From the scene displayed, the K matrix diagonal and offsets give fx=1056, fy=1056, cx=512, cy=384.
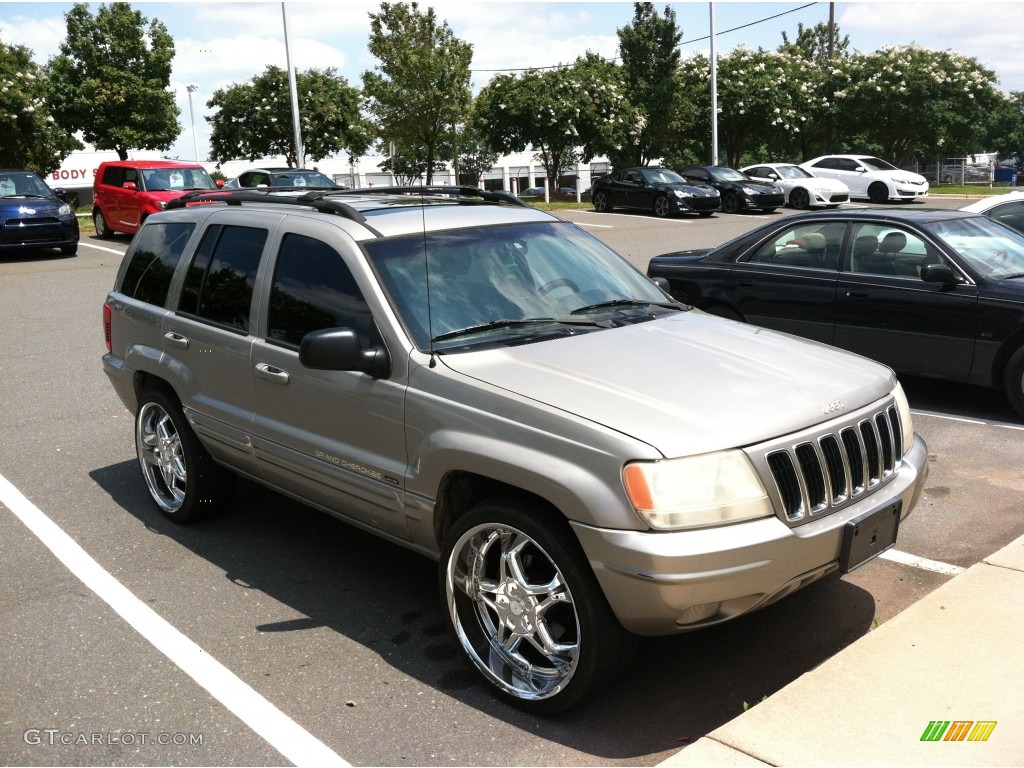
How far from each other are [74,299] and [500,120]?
2564cm

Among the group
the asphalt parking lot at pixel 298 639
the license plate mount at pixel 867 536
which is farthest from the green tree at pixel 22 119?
the license plate mount at pixel 867 536

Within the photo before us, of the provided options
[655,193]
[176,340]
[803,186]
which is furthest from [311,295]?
[803,186]

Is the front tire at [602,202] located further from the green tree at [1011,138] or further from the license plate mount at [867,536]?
the green tree at [1011,138]

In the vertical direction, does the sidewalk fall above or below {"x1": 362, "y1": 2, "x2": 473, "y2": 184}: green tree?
below

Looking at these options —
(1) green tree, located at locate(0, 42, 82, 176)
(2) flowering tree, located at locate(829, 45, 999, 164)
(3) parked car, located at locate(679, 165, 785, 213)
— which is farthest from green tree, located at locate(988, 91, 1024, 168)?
(1) green tree, located at locate(0, 42, 82, 176)

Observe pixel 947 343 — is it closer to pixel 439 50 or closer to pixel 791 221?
pixel 791 221

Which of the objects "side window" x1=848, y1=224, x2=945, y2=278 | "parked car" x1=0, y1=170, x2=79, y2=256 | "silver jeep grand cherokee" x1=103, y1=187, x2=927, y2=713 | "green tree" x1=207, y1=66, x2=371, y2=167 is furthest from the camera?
"green tree" x1=207, y1=66, x2=371, y2=167

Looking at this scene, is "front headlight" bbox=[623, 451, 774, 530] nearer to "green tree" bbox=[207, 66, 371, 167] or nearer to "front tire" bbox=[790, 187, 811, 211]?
"front tire" bbox=[790, 187, 811, 211]

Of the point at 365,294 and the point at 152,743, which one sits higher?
the point at 365,294

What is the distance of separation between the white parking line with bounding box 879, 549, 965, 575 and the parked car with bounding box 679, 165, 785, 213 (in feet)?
88.6

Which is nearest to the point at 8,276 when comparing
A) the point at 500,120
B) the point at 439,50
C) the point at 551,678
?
the point at 551,678

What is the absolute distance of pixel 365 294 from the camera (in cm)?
450

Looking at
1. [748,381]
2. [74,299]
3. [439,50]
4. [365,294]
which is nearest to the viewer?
[748,381]

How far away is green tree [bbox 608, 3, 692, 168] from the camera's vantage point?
42.8 metres
